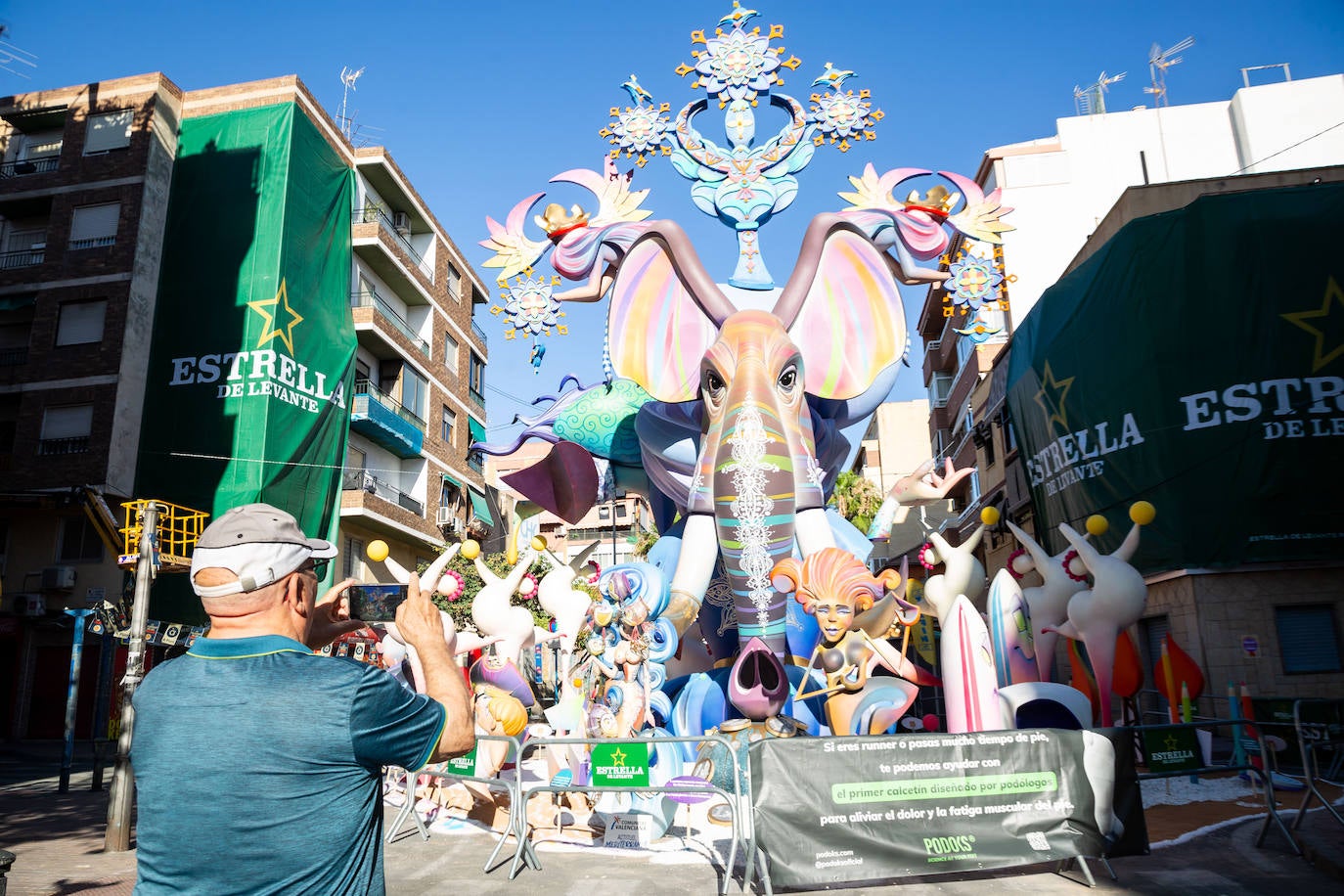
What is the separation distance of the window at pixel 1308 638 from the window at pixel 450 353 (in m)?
26.5

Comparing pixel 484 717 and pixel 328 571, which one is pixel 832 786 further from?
pixel 328 571

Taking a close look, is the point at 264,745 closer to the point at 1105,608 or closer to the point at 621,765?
the point at 621,765

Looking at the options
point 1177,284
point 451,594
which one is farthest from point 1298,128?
point 451,594

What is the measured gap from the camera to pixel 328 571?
24641mm

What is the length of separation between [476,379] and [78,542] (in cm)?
1672

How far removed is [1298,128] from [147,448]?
31106 mm

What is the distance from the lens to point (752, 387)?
9742mm

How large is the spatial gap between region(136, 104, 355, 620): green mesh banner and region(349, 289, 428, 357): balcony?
5.66ft

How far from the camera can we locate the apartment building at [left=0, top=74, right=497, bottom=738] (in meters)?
22.7

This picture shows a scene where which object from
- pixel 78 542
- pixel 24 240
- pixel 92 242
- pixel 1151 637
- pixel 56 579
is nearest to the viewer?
pixel 1151 637

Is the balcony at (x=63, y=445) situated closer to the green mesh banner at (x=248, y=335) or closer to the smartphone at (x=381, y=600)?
the green mesh banner at (x=248, y=335)

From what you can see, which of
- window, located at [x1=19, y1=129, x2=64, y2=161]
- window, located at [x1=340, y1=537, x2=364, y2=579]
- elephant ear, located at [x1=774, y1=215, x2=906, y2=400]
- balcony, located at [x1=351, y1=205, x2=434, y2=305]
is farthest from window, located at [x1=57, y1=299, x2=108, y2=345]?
elephant ear, located at [x1=774, y1=215, x2=906, y2=400]

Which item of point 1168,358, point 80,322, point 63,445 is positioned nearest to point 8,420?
point 63,445

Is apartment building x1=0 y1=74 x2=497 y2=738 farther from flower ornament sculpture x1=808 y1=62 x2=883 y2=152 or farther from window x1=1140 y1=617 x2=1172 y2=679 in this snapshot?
window x1=1140 y1=617 x2=1172 y2=679
